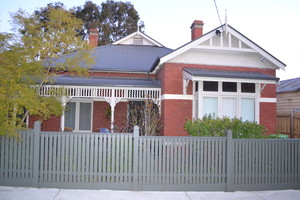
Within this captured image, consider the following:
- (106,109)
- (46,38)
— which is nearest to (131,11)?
(106,109)

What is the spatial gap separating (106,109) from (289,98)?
1225cm

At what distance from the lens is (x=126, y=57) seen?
649 inches

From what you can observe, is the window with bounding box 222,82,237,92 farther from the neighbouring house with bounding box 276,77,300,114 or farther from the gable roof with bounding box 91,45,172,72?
the neighbouring house with bounding box 276,77,300,114

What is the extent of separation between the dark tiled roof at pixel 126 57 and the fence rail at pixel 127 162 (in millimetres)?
7899

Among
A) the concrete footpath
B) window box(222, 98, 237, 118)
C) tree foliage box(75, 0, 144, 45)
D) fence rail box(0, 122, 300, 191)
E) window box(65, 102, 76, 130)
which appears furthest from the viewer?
tree foliage box(75, 0, 144, 45)

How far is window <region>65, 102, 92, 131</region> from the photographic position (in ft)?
47.5

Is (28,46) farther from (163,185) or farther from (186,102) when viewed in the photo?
(186,102)

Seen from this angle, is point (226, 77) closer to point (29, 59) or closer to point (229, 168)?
point (229, 168)

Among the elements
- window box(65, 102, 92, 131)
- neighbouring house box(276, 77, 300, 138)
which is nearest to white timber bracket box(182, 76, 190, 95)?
window box(65, 102, 92, 131)

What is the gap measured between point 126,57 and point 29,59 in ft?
31.5

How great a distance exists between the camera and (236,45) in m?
11.4

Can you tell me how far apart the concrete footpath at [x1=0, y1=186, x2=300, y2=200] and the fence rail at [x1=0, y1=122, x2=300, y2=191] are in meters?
0.17

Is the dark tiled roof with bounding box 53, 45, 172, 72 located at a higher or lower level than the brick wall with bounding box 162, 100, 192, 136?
higher

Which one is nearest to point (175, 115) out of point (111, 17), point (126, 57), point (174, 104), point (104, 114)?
point (174, 104)
